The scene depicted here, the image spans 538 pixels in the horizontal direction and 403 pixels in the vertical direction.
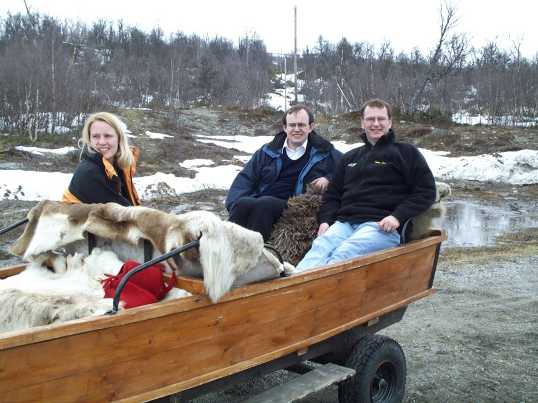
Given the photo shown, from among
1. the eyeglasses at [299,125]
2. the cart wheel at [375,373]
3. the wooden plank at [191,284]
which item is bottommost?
the cart wheel at [375,373]

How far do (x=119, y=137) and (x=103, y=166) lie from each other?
0.28 m

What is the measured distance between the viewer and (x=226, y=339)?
8.62 feet

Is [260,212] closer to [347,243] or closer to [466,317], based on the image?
[347,243]

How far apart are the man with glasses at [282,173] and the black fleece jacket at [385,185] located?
460 millimetres

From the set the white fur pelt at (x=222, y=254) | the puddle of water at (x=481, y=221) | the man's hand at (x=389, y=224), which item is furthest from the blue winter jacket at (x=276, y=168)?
the puddle of water at (x=481, y=221)

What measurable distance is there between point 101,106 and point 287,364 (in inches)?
930

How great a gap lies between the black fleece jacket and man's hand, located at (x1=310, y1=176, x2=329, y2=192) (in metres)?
0.33

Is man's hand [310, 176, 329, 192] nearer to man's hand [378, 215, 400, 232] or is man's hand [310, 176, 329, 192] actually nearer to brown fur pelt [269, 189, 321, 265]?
brown fur pelt [269, 189, 321, 265]

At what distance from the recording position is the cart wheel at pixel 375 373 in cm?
345

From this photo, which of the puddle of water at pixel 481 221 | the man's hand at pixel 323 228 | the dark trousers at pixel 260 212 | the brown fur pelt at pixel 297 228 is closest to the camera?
the man's hand at pixel 323 228

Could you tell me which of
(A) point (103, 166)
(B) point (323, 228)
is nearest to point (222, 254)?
(A) point (103, 166)

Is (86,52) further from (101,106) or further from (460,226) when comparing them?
(460,226)

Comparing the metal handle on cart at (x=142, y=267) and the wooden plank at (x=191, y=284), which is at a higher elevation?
the metal handle on cart at (x=142, y=267)

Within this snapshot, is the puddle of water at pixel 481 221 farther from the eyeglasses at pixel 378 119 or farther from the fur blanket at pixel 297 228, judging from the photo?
the eyeglasses at pixel 378 119
